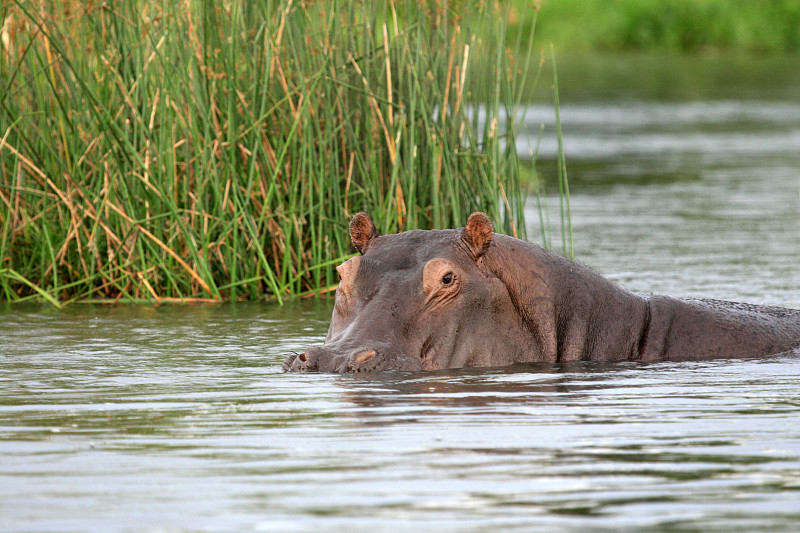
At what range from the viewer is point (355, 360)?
6113 mm

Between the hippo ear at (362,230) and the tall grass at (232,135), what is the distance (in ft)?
6.77

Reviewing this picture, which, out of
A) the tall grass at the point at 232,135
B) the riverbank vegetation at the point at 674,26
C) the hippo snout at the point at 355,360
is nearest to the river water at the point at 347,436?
the hippo snout at the point at 355,360

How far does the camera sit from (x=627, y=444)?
15.8 feet

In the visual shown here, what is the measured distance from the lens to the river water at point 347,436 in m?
3.89

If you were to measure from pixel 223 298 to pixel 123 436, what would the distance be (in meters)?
4.59

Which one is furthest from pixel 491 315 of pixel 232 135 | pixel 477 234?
pixel 232 135

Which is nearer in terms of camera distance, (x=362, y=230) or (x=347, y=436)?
(x=347, y=436)

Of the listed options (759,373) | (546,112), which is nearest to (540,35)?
(546,112)

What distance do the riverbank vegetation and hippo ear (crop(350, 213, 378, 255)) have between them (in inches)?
1477

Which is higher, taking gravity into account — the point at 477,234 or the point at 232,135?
the point at 232,135

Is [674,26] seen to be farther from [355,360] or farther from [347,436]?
[347,436]

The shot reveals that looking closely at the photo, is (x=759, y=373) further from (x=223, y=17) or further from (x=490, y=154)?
(x=223, y=17)

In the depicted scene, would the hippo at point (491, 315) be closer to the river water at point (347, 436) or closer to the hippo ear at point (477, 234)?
the hippo ear at point (477, 234)

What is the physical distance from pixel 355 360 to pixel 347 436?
45.4 inches
